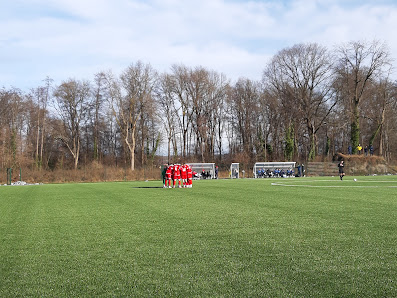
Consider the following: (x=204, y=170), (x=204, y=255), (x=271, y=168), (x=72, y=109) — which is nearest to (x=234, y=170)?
(x=204, y=170)

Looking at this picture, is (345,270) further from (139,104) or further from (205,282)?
(139,104)

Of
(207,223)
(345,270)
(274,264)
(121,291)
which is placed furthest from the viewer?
(207,223)

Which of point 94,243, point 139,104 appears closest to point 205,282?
point 94,243

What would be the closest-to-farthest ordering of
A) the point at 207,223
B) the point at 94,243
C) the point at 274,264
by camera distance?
the point at 274,264
the point at 94,243
the point at 207,223

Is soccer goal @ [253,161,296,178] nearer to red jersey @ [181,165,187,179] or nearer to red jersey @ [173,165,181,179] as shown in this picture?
red jersey @ [181,165,187,179]

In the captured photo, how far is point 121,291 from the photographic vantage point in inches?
176

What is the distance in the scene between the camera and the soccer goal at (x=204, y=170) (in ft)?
165

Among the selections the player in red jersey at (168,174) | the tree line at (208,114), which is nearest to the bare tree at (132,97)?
the tree line at (208,114)

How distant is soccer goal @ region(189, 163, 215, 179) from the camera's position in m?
50.3

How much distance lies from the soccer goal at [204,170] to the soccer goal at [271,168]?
18.7 ft

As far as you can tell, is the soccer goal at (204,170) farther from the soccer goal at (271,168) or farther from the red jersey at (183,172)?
the red jersey at (183,172)

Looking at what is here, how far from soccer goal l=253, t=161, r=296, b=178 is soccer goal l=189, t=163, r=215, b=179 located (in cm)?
569

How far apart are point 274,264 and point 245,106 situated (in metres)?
61.3

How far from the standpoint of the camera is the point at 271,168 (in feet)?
176
